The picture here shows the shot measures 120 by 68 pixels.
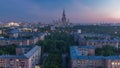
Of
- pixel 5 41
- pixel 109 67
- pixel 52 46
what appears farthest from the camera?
pixel 5 41

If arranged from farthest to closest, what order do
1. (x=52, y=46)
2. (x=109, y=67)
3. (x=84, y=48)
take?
(x=52, y=46), (x=84, y=48), (x=109, y=67)

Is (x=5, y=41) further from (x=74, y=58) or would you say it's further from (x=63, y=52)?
(x=74, y=58)

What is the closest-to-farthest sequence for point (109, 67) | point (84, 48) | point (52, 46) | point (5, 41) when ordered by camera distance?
point (109, 67) < point (84, 48) < point (52, 46) < point (5, 41)

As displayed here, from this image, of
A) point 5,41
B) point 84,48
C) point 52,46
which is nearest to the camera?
point 84,48

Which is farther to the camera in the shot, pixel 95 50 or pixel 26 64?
pixel 95 50

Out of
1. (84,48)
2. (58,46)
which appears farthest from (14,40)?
(84,48)

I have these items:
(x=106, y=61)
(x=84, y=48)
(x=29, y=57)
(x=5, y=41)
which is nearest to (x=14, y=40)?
(x=5, y=41)

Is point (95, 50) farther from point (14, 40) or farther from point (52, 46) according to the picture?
point (14, 40)

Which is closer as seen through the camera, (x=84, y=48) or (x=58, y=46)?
(x=84, y=48)
